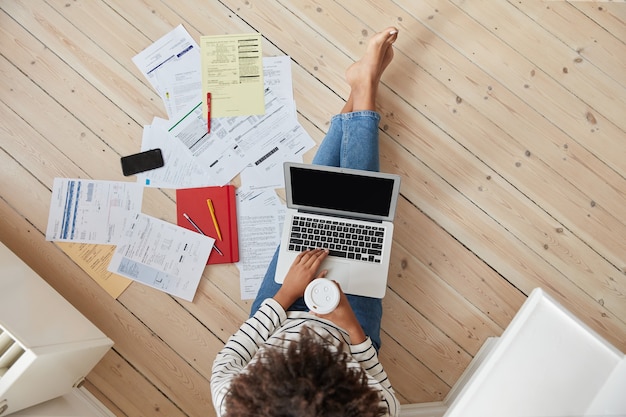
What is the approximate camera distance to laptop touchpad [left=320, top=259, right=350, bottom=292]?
1.19m

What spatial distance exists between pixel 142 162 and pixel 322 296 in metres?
0.80

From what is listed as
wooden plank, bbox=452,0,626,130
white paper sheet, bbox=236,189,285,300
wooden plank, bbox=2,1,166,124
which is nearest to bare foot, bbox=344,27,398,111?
wooden plank, bbox=452,0,626,130

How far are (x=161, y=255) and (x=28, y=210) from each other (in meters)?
0.46

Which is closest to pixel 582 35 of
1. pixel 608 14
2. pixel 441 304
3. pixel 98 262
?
pixel 608 14

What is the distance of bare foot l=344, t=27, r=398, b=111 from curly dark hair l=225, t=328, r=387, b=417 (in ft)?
2.71

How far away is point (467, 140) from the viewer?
4.84ft

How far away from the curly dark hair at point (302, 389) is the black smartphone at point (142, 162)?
87cm

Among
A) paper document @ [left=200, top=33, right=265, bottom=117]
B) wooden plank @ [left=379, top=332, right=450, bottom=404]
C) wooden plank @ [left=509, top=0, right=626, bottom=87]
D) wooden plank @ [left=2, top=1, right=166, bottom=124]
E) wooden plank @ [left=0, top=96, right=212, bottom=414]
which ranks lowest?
wooden plank @ [left=0, top=96, right=212, bottom=414]

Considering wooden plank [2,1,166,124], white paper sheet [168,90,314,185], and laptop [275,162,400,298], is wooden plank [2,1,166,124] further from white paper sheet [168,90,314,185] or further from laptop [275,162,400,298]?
laptop [275,162,400,298]

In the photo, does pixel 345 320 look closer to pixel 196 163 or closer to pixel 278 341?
pixel 278 341

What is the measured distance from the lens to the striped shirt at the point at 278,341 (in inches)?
38.5

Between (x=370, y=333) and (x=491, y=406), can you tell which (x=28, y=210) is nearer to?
(x=370, y=333)

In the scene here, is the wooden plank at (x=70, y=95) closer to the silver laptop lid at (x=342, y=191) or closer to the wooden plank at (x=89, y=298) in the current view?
the wooden plank at (x=89, y=298)

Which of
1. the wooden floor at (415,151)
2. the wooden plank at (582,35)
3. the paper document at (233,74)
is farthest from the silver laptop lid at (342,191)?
the wooden plank at (582,35)
